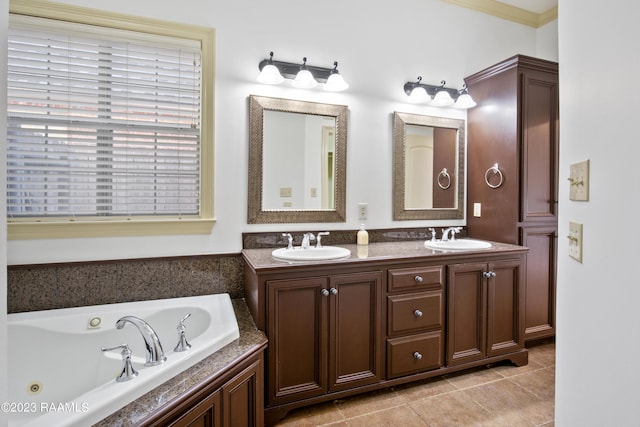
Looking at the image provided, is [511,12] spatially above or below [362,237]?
above

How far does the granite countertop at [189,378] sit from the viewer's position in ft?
3.42

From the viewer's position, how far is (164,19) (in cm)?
209

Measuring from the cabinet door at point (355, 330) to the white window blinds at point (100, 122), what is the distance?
109 centimetres

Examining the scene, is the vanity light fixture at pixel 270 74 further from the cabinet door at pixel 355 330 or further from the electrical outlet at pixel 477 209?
the electrical outlet at pixel 477 209

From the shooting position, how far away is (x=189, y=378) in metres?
1.26

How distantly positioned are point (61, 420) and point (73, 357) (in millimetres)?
898

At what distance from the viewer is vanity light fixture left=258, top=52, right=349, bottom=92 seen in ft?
7.34

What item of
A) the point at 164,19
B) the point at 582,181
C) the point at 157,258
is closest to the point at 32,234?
the point at 157,258

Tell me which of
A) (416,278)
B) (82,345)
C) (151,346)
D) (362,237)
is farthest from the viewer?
(362,237)

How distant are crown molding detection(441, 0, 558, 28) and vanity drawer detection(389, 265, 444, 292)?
2.30 m

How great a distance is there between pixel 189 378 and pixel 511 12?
379 cm

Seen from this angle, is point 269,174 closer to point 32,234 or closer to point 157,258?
point 157,258

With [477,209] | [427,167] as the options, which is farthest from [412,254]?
[477,209]

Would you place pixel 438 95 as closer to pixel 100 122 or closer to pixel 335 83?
pixel 335 83
